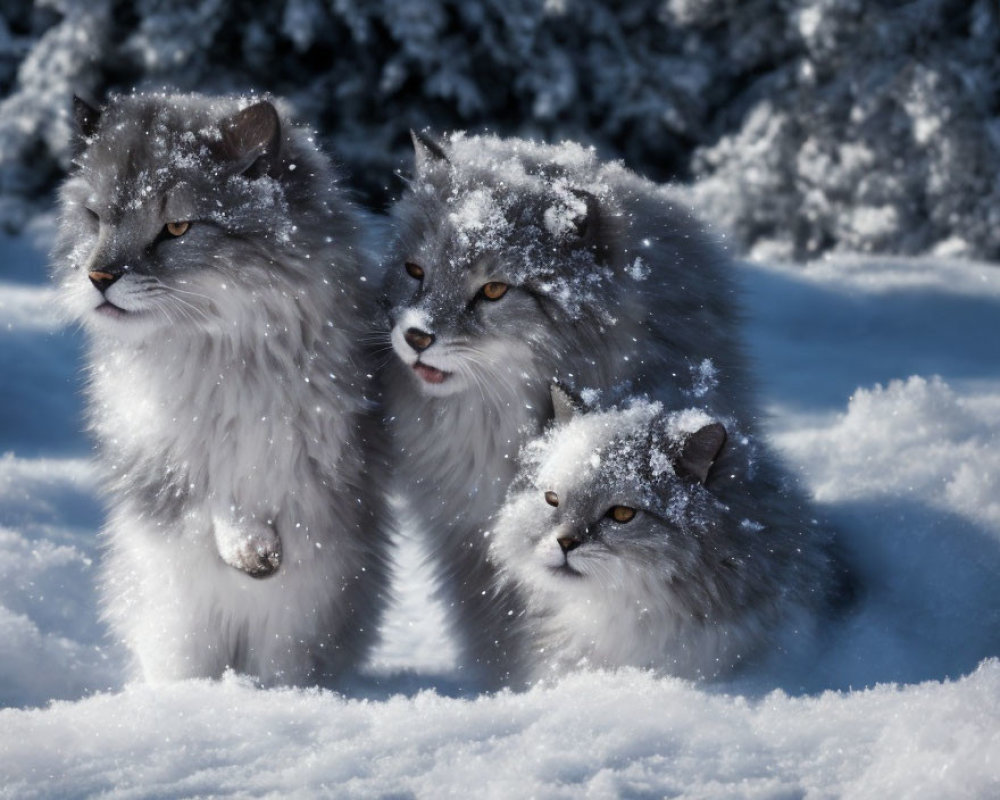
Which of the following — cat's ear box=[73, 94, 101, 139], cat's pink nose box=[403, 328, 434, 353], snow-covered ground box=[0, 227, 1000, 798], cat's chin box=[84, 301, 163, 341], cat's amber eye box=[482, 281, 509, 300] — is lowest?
snow-covered ground box=[0, 227, 1000, 798]

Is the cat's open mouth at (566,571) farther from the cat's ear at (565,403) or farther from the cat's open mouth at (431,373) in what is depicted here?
the cat's open mouth at (431,373)

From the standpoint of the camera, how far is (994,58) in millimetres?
6289

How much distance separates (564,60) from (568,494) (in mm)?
4502

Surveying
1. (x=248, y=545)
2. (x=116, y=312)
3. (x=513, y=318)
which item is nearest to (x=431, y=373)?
(x=513, y=318)

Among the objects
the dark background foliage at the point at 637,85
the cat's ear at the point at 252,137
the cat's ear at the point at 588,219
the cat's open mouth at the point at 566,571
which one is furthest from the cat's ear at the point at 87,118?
the dark background foliage at the point at 637,85

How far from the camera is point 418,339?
2.47 metres

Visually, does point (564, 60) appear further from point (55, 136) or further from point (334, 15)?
point (55, 136)

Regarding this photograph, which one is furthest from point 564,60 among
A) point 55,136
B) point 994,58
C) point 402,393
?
point 402,393

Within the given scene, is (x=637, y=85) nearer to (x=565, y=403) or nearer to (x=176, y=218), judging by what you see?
(x=565, y=403)

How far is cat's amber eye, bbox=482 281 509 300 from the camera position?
253 centimetres

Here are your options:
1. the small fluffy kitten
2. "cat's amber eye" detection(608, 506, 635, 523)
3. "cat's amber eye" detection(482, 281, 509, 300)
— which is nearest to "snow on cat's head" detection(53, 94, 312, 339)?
"cat's amber eye" detection(482, 281, 509, 300)

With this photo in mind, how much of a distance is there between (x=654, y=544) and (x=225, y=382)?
1022 mm

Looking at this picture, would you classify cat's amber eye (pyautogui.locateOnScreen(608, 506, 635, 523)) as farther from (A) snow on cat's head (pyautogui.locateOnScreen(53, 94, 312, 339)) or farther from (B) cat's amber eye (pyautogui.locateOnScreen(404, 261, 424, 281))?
(A) snow on cat's head (pyautogui.locateOnScreen(53, 94, 312, 339))

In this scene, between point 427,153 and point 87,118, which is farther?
point 427,153
